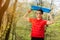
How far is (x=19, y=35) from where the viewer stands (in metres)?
1.99

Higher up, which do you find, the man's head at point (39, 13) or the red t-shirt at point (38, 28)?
the man's head at point (39, 13)

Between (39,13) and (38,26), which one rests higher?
(39,13)

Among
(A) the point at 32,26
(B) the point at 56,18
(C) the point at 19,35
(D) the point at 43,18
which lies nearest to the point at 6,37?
(C) the point at 19,35

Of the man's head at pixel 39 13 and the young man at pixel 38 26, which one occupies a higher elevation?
the man's head at pixel 39 13

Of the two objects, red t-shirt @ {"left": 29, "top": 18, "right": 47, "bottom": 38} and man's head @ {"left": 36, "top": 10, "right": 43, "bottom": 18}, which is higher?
man's head @ {"left": 36, "top": 10, "right": 43, "bottom": 18}

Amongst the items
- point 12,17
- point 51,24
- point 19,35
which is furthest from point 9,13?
point 51,24

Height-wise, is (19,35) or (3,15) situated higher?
(3,15)

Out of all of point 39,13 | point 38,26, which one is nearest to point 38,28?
point 38,26

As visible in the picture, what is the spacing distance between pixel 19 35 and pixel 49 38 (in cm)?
32

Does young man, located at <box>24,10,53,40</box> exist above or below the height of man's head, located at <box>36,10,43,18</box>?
below

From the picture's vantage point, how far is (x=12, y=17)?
1.99 m

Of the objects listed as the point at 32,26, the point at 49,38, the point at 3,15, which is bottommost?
the point at 49,38

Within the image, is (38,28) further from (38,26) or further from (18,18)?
(18,18)

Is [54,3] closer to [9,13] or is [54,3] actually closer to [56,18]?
[56,18]
